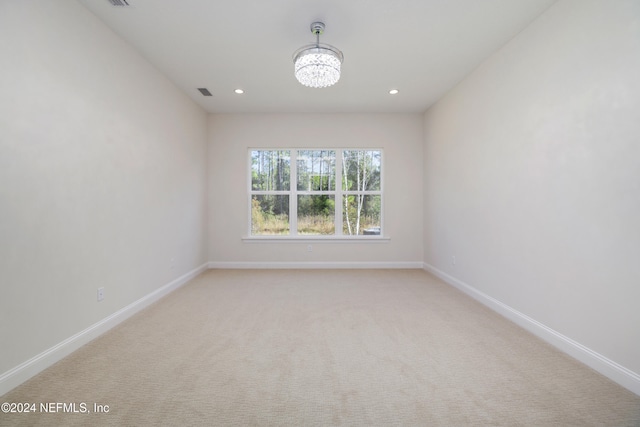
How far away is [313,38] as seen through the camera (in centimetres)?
276

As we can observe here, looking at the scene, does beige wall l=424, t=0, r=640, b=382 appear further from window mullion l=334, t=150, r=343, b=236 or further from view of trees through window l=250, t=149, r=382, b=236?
window mullion l=334, t=150, r=343, b=236

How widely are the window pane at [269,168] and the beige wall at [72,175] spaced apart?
5.79 ft

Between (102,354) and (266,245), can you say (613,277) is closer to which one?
(102,354)

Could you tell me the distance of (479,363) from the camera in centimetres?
198

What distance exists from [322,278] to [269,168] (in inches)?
87.8

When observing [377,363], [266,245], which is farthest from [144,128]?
[377,363]

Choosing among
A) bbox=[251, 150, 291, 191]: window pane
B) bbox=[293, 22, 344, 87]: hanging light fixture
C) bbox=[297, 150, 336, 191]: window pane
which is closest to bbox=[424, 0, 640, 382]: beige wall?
bbox=[293, 22, 344, 87]: hanging light fixture

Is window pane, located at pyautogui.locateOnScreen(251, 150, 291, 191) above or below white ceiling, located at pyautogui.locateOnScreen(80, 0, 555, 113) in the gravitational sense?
below

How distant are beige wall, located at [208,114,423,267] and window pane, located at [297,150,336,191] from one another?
0.20m

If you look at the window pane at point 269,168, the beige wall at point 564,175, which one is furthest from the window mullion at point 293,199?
the beige wall at point 564,175

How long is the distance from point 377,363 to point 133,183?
114 inches

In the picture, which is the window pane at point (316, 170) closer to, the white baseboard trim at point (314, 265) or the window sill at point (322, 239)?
the window sill at point (322, 239)

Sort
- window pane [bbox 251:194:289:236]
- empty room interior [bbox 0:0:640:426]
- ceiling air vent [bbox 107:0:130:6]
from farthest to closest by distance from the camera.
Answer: window pane [bbox 251:194:289:236] → ceiling air vent [bbox 107:0:130:6] → empty room interior [bbox 0:0:640:426]

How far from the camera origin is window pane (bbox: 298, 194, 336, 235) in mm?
5160
